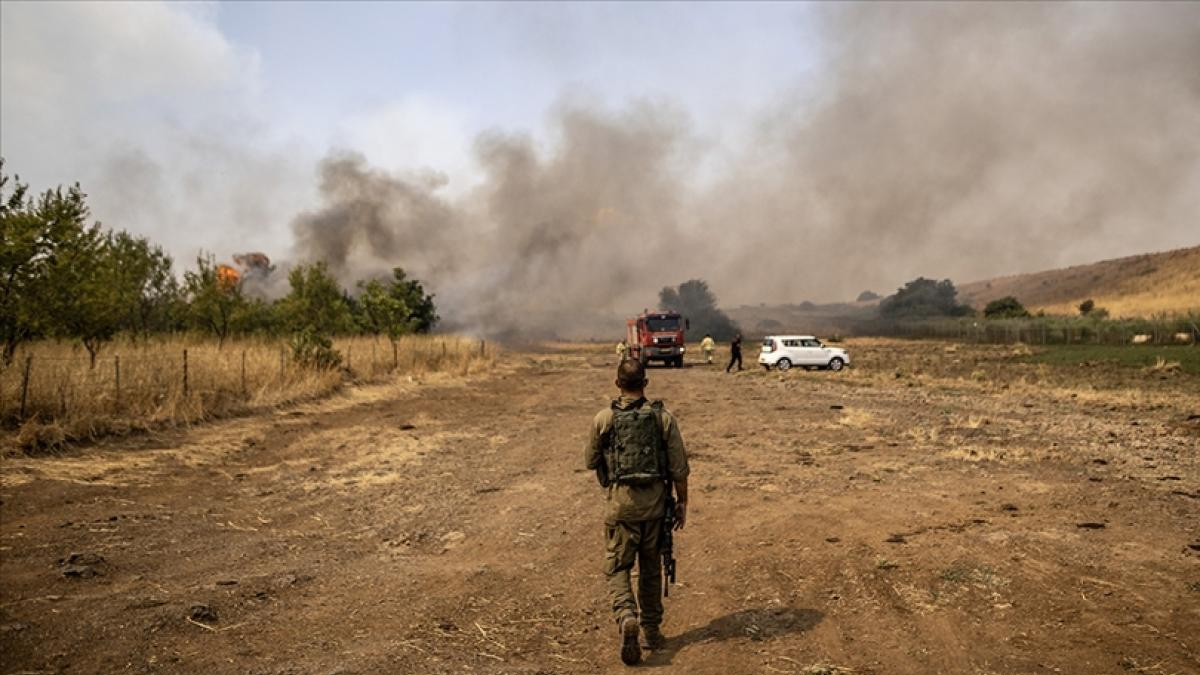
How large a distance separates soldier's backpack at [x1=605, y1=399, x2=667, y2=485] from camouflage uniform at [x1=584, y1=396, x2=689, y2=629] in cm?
4

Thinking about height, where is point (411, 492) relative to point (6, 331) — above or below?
below

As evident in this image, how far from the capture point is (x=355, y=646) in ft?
17.1

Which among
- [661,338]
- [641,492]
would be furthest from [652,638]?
[661,338]

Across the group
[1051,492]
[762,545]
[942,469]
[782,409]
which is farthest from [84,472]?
[782,409]

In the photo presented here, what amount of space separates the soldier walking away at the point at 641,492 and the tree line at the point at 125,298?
41.2 ft

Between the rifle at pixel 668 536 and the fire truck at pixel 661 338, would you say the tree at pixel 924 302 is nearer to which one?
the fire truck at pixel 661 338

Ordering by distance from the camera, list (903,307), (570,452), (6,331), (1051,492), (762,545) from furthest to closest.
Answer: (903,307)
(6,331)
(570,452)
(1051,492)
(762,545)

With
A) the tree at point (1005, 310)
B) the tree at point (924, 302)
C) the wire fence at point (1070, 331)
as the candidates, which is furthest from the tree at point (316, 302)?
the tree at point (924, 302)

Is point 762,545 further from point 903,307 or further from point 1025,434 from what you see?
point 903,307

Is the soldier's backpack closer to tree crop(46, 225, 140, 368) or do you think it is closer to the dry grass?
the dry grass

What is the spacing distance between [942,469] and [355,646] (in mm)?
8373

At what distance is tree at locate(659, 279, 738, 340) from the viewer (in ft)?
288

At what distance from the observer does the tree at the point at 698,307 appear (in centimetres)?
8781

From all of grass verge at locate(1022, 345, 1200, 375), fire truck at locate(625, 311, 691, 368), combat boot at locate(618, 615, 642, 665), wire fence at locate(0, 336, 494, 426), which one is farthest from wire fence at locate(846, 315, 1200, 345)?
combat boot at locate(618, 615, 642, 665)
